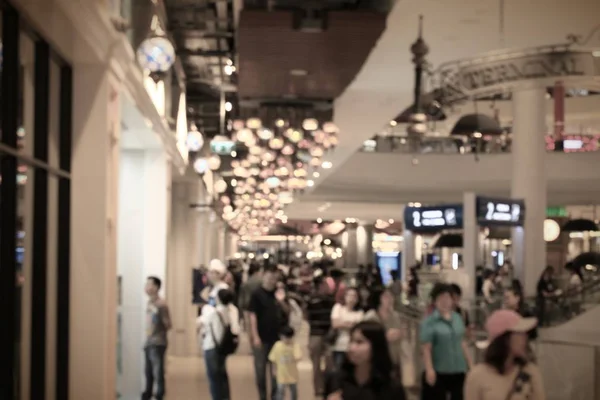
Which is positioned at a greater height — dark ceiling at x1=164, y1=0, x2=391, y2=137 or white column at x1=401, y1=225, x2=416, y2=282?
dark ceiling at x1=164, y1=0, x2=391, y2=137

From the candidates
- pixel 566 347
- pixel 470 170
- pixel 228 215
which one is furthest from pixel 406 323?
pixel 228 215

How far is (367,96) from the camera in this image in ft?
51.5

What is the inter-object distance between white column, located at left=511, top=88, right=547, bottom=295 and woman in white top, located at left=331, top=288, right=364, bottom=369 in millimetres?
10451

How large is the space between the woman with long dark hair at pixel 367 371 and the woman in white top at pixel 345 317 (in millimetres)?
5237

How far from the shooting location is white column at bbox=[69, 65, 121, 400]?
774 cm

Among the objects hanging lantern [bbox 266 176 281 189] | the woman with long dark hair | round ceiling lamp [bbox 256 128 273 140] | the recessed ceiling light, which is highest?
the recessed ceiling light

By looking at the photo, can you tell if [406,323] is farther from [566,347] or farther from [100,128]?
[100,128]

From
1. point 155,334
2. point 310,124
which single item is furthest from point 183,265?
point 155,334

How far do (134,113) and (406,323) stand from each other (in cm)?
562

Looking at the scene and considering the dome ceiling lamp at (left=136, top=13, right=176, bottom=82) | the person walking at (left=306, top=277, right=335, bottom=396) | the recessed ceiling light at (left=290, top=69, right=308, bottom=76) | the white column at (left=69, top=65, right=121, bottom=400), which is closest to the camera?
the white column at (left=69, top=65, right=121, bottom=400)

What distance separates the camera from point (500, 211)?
1752 centimetres

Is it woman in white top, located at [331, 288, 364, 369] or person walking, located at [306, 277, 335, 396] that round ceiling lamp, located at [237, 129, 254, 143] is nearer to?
person walking, located at [306, 277, 335, 396]

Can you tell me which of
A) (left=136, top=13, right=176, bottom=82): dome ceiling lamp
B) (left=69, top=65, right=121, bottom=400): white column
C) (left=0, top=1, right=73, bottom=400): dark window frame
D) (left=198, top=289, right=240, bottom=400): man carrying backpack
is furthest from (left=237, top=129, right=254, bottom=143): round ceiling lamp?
(left=0, top=1, right=73, bottom=400): dark window frame

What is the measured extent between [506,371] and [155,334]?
6562 mm
